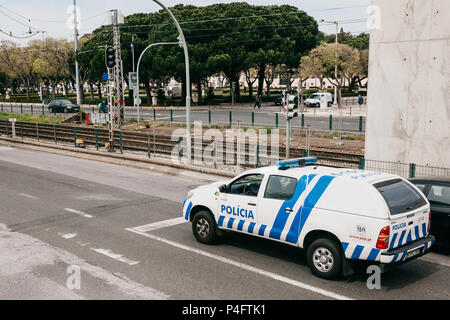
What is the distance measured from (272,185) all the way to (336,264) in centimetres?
181

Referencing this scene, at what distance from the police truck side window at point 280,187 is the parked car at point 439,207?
281 cm

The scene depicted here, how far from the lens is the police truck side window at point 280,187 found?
8227mm

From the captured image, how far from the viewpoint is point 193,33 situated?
5953 cm

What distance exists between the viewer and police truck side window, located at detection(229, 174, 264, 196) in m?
8.87

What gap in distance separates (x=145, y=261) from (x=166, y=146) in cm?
1300

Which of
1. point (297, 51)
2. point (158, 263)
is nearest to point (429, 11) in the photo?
point (158, 263)

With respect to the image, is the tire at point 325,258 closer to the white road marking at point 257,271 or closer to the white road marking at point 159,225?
the white road marking at point 257,271

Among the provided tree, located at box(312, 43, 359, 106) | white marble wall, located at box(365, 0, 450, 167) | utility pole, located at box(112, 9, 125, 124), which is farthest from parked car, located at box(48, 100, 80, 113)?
white marble wall, located at box(365, 0, 450, 167)

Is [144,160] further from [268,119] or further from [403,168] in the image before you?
[268,119]

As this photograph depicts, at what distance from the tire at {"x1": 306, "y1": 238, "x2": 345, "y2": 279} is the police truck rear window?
107 cm

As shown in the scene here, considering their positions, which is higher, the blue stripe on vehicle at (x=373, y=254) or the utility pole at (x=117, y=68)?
the utility pole at (x=117, y=68)

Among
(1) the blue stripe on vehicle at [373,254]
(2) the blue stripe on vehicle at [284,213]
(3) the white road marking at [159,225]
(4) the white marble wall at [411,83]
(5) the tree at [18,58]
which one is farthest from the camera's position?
(5) the tree at [18,58]

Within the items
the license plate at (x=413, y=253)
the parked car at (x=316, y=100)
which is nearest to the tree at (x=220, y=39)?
the parked car at (x=316, y=100)
